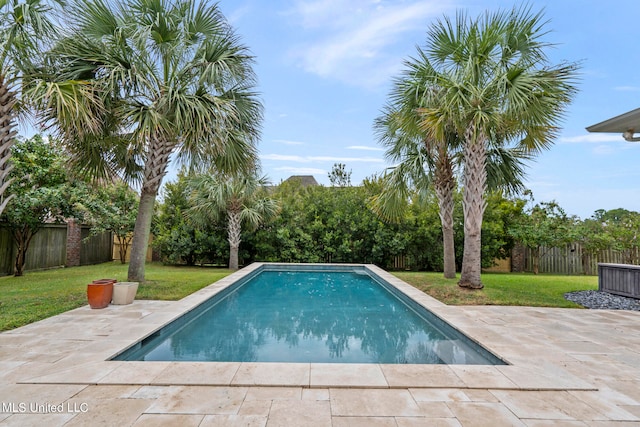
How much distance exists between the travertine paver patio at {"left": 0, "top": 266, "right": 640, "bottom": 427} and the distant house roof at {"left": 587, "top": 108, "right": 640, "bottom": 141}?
2872 millimetres

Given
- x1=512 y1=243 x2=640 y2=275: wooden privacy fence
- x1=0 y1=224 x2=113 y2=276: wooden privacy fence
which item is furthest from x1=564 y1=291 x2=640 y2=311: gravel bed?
x1=0 y1=224 x2=113 y2=276: wooden privacy fence

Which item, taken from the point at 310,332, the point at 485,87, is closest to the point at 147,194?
the point at 310,332

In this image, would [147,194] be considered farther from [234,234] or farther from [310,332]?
[234,234]

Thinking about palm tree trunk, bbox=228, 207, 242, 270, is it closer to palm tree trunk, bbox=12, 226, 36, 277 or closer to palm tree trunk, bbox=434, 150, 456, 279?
palm tree trunk, bbox=12, 226, 36, 277

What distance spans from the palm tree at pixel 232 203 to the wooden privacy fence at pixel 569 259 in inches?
401

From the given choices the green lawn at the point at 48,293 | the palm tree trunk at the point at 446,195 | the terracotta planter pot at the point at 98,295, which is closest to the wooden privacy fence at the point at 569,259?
the palm tree trunk at the point at 446,195

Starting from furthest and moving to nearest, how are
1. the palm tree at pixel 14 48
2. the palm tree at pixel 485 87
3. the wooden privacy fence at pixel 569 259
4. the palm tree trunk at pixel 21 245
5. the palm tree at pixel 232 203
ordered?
1. the wooden privacy fence at pixel 569 259
2. the palm tree at pixel 232 203
3. the palm tree trunk at pixel 21 245
4. the palm tree at pixel 485 87
5. the palm tree at pixel 14 48

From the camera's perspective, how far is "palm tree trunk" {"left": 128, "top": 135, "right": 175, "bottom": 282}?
24.4 feet

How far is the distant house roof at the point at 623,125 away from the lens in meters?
4.48

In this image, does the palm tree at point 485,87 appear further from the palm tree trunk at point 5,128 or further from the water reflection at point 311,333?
the palm tree trunk at point 5,128

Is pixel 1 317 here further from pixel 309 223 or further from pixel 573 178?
pixel 573 178

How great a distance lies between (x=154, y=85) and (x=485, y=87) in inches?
260

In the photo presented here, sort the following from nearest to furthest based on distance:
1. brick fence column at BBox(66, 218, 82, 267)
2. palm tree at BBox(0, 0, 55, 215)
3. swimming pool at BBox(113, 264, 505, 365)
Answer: swimming pool at BBox(113, 264, 505, 365) → palm tree at BBox(0, 0, 55, 215) → brick fence column at BBox(66, 218, 82, 267)

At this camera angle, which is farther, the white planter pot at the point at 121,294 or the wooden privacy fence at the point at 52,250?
the wooden privacy fence at the point at 52,250
